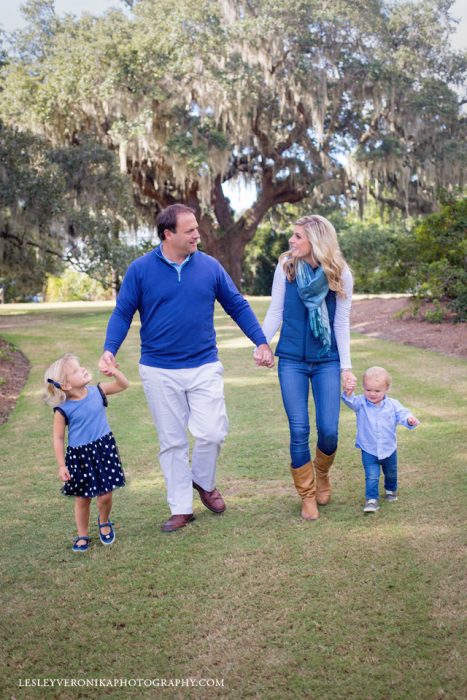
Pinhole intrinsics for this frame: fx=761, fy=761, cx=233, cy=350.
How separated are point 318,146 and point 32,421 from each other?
1909 cm

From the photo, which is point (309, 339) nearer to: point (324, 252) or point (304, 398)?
point (304, 398)

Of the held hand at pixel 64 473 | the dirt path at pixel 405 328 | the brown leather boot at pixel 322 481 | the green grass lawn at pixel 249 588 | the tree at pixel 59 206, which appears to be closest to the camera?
the green grass lawn at pixel 249 588

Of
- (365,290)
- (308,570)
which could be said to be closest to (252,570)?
(308,570)

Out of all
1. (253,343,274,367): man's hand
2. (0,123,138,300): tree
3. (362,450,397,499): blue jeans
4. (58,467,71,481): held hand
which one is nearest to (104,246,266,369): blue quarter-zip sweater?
(253,343,274,367): man's hand

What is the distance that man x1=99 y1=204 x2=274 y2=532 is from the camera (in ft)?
14.3

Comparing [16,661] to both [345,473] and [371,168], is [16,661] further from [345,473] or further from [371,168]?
[371,168]

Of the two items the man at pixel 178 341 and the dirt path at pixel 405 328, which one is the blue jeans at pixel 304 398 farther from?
the dirt path at pixel 405 328

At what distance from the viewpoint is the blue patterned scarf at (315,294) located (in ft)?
14.3

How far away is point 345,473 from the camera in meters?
5.54

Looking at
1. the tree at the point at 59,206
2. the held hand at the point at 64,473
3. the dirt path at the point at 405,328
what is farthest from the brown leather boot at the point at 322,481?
the tree at the point at 59,206

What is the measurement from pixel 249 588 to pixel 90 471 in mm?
1099

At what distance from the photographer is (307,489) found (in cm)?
452

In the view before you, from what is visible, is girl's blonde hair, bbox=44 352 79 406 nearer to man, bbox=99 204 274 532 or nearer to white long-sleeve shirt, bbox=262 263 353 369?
man, bbox=99 204 274 532

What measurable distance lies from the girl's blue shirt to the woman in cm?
112
